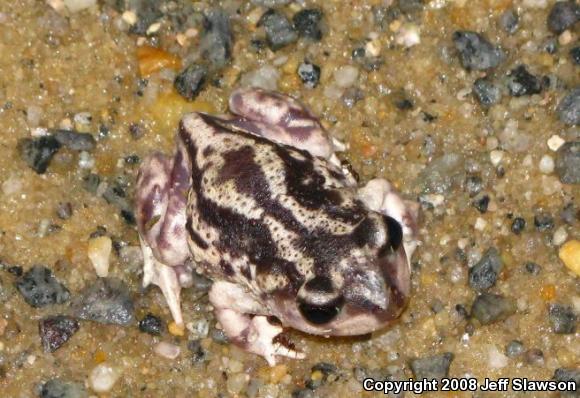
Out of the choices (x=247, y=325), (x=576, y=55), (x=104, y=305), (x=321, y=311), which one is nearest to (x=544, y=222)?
(x=576, y=55)

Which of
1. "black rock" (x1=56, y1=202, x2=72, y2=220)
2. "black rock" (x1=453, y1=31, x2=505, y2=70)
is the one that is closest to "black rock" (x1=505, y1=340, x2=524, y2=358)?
"black rock" (x1=453, y1=31, x2=505, y2=70)

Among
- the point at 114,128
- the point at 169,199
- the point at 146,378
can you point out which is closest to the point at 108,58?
the point at 114,128

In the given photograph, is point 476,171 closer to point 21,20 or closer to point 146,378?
point 146,378

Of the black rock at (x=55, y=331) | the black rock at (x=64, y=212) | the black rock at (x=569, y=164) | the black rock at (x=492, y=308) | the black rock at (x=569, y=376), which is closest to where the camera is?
the black rock at (x=569, y=376)

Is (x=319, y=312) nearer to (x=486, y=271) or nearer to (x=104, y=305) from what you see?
(x=486, y=271)

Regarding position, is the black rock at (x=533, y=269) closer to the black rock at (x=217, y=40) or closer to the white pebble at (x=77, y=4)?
the black rock at (x=217, y=40)

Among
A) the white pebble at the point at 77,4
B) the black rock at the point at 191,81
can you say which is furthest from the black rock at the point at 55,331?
A: the white pebble at the point at 77,4

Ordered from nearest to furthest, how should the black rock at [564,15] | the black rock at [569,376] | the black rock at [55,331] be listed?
the black rock at [569,376] < the black rock at [55,331] < the black rock at [564,15]
